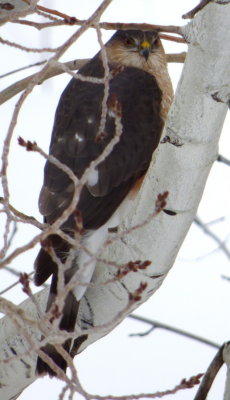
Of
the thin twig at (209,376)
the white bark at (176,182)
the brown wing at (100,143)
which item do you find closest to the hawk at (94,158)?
the brown wing at (100,143)

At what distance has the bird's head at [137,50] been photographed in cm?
495

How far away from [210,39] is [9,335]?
1576mm

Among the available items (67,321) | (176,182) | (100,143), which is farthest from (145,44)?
(176,182)

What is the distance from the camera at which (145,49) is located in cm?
499

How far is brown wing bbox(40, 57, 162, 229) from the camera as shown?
12.1ft

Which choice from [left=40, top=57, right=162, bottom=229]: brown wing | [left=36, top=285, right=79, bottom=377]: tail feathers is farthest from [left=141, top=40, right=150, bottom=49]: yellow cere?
[left=36, top=285, right=79, bottom=377]: tail feathers

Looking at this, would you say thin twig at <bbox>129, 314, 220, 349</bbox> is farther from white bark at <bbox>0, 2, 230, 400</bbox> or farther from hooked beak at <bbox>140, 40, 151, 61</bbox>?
hooked beak at <bbox>140, 40, 151, 61</bbox>

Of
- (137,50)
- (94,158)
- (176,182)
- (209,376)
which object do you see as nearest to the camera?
(176,182)

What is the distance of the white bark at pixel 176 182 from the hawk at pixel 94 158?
0.46 ft

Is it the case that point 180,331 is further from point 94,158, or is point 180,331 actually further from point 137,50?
point 137,50

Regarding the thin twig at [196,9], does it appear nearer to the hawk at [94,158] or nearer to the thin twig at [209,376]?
the hawk at [94,158]

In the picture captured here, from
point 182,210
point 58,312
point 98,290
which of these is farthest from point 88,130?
point 58,312

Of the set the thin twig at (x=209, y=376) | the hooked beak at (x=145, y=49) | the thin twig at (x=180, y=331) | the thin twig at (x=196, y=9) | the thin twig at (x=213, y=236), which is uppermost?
the hooked beak at (x=145, y=49)

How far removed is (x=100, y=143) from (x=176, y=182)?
3.58 feet
